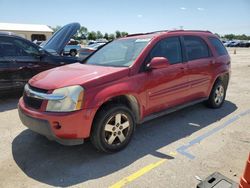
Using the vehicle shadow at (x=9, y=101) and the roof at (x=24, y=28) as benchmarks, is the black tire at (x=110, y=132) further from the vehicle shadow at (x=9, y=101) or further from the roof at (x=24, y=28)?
the roof at (x=24, y=28)

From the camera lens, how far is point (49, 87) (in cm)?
328

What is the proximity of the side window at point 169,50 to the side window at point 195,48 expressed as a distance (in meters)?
0.28

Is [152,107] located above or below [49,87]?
below

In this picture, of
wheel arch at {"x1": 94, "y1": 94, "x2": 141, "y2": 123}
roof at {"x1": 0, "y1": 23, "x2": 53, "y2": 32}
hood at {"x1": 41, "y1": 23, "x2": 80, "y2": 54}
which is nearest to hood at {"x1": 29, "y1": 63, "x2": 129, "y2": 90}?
wheel arch at {"x1": 94, "y1": 94, "x2": 141, "y2": 123}

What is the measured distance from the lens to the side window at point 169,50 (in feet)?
13.6

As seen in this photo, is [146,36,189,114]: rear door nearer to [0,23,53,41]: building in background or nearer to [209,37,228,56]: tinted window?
[209,37,228,56]: tinted window

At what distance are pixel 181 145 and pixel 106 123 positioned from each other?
1294 millimetres

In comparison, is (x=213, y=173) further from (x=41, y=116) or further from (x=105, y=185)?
(x=41, y=116)

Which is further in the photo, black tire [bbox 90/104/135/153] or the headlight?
black tire [bbox 90/104/135/153]

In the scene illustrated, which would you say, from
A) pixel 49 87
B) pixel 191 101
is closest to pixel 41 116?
pixel 49 87

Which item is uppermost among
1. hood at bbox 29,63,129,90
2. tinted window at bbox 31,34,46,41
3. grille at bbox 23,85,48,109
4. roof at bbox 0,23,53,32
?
roof at bbox 0,23,53,32

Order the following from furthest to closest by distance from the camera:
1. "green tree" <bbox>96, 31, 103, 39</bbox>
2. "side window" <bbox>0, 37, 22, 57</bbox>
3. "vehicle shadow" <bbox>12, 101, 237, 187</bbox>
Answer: "green tree" <bbox>96, 31, 103, 39</bbox>
"side window" <bbox>0, 37, 22, 57</bbox>
"vehicle shadow" <bbox>12, 101, 237, 187</bbox>

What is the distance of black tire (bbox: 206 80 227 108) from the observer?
5.48m

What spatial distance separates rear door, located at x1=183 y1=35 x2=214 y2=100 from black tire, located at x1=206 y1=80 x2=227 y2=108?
315mm
